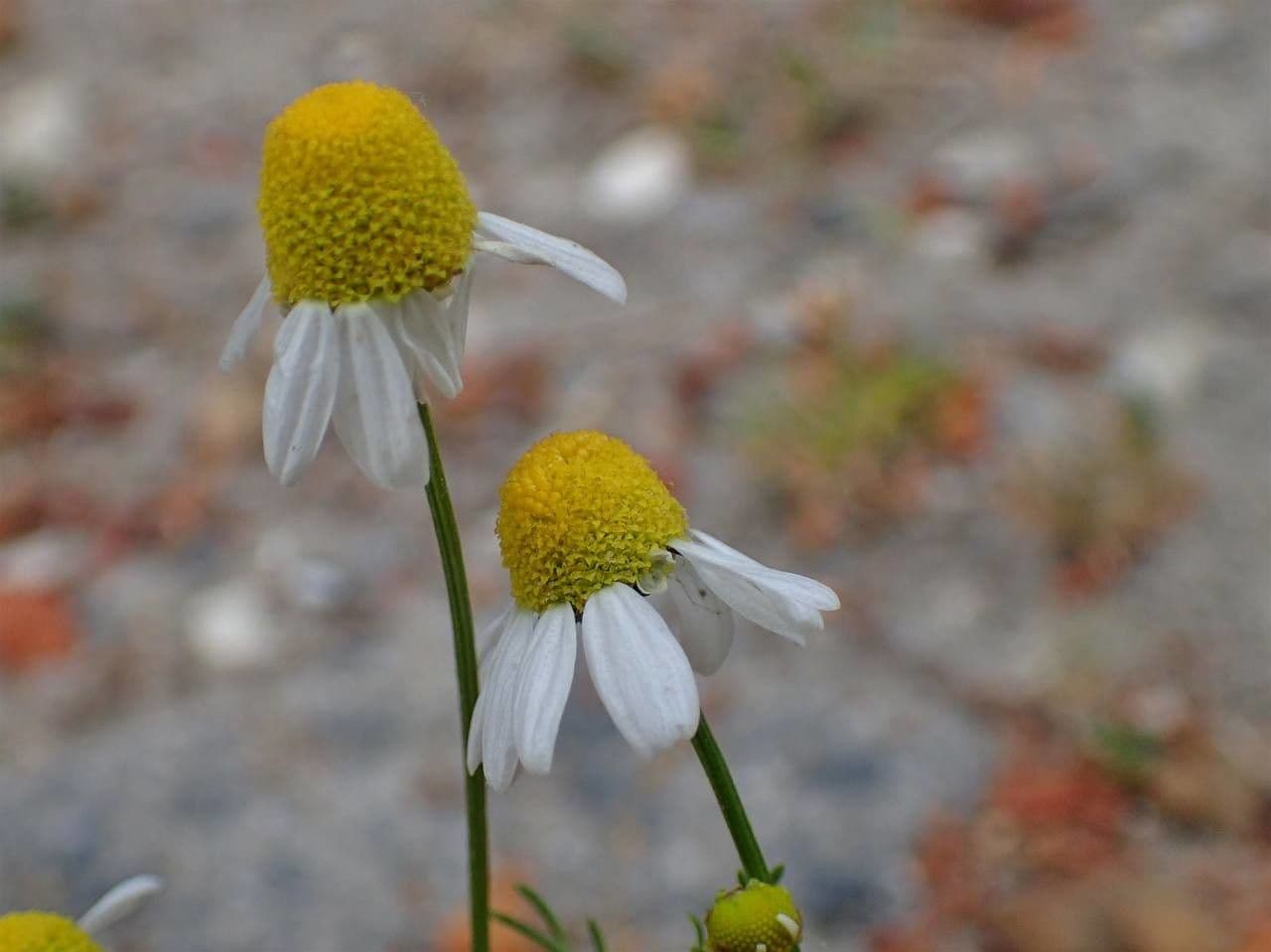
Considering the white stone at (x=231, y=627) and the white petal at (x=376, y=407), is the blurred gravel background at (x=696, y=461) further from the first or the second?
the white petal at (x=376, y=407)

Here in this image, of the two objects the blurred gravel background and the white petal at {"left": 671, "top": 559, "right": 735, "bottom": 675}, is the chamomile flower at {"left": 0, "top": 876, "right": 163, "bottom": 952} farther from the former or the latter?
the blurred gravel background

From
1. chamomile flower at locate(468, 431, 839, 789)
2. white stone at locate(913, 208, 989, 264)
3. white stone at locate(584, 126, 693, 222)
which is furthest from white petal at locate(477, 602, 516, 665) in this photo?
white stone at locate(584, 126, 693, 222)

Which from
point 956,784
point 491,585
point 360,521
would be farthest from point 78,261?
point 956,784

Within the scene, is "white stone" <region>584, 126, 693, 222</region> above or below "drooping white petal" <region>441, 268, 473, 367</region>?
below

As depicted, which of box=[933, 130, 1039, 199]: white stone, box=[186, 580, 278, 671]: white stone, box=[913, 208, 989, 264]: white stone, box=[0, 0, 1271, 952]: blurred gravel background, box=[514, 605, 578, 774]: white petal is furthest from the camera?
box=[933, 130, 1039, 199]: white stone

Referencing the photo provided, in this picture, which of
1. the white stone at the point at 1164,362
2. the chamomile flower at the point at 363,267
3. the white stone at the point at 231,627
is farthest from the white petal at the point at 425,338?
the white stone at the point at 1164,362

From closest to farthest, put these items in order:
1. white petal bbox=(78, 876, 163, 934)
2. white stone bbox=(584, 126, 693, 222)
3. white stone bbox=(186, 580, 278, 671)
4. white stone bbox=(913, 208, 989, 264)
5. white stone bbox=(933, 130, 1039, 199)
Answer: white petal bbox=(78, 876, 163, 934) → white stone bbox=(186, 580, 278, 671) → white stone bbox=(913, 208, 989, 264) → white stone bbox=(933, 130, 1039, 199) → white stone bbox=(584, 126, 693, 222)
